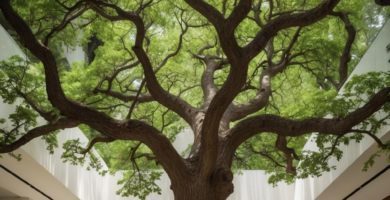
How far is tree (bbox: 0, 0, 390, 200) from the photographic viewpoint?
17.3 ft

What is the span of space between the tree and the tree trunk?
0.01m

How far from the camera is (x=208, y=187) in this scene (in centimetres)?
568

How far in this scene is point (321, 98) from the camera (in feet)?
22.6

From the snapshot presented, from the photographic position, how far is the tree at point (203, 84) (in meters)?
5.27

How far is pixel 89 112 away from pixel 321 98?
3.06m

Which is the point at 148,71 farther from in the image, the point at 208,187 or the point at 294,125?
the point at 294,125

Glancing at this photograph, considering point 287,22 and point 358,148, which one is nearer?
point 287,22

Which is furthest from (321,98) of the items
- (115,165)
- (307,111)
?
(115,165)

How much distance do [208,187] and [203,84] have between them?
7.74ft

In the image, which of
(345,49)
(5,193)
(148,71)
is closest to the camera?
(148,71)

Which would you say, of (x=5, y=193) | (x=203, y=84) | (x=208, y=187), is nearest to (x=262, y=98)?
(x=203, y=84)

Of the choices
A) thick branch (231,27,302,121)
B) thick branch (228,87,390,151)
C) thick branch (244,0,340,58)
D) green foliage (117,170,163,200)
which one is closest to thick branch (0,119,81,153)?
green foliage (117,170,163,200)

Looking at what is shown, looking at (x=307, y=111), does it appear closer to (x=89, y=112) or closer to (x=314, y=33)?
(x=314, y=33)

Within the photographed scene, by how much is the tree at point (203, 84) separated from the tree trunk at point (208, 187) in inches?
0.4
